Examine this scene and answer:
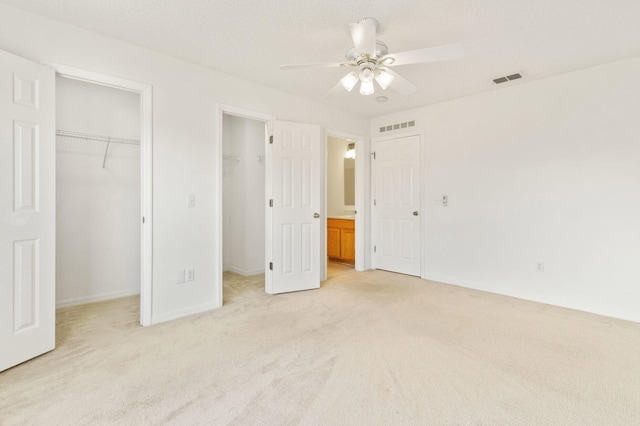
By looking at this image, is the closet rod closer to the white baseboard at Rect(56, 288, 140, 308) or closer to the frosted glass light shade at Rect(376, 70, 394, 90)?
the white baseboard at Rect(56, 288, 140, 308)

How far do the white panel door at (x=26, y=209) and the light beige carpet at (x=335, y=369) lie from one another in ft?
0.81

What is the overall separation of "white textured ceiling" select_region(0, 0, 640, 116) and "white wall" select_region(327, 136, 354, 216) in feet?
10.0

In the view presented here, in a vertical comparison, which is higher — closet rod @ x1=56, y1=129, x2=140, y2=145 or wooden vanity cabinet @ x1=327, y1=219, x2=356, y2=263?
closet rod @ x1=56, y1=129, x2=140, y2=145

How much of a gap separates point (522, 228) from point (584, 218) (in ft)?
1.85

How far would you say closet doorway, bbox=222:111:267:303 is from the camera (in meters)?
4.73

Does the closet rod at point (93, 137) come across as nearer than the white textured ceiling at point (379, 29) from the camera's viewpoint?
No

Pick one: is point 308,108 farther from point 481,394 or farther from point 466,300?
point 481,394

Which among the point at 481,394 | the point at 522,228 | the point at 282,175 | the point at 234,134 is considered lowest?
the point at 481,394

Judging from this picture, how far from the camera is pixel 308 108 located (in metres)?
4.07

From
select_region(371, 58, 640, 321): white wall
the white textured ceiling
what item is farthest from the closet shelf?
select_region(371, 58, 640, 321): white wall

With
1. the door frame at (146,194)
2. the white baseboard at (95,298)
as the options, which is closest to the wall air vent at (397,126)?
the door frame at (146,194)

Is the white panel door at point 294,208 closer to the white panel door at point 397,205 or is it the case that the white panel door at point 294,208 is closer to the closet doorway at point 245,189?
the closet doorway at point 245,189

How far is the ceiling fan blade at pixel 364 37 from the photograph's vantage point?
194 centimetres

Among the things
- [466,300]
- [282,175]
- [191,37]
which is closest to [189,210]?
[282,175]
